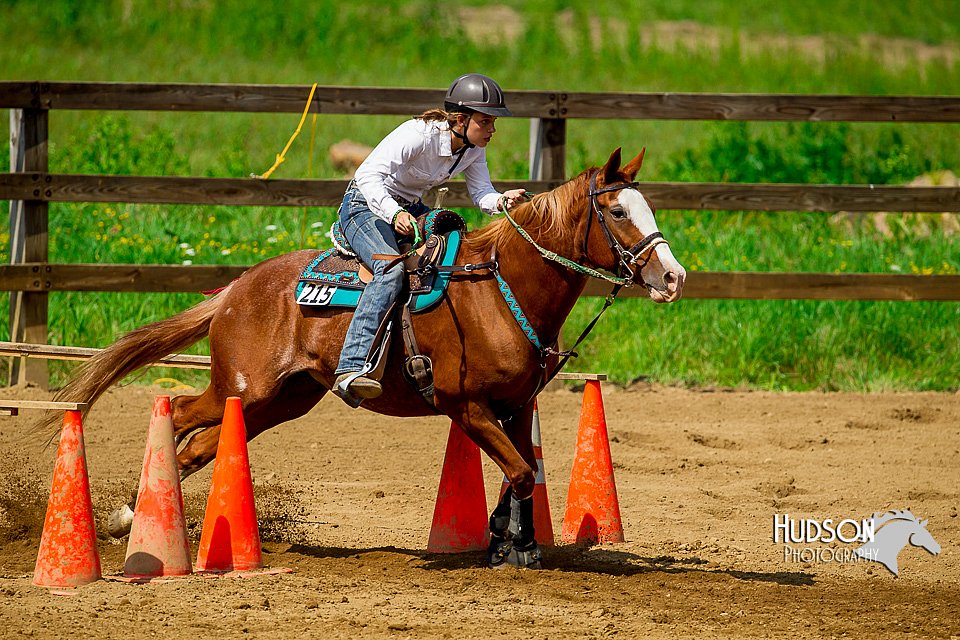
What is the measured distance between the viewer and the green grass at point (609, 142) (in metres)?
10.5

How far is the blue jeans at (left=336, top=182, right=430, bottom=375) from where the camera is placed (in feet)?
19.0

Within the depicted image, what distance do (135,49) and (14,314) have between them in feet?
45.5

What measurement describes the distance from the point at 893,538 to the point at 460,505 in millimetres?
2353

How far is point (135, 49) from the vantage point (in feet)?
72.9

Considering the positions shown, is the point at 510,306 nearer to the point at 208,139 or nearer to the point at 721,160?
the point at 721,160

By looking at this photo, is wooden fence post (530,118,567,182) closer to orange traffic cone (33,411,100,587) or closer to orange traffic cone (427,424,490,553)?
orange traffic cone (427,424,490,553)

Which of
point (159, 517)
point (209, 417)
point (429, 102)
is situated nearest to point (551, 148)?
point (429, 102)

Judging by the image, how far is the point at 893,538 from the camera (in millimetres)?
6430

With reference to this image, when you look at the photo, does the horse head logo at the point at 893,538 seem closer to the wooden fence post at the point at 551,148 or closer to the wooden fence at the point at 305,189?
the wooden fence at the point at 305,189

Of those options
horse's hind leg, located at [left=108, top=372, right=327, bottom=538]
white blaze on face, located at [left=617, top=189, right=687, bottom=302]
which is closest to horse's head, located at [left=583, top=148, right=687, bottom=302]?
white blaze on face, located at [left=617, top=189, right=687, bottom=302]

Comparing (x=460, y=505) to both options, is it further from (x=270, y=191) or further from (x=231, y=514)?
(x=270, y=191)

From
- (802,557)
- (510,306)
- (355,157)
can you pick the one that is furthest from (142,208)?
(802,557)

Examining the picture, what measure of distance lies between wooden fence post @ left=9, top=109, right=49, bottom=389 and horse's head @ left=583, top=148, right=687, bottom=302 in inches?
217

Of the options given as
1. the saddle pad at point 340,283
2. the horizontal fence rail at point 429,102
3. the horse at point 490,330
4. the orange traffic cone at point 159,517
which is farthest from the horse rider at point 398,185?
the horizontal fence rail at point 429,102
